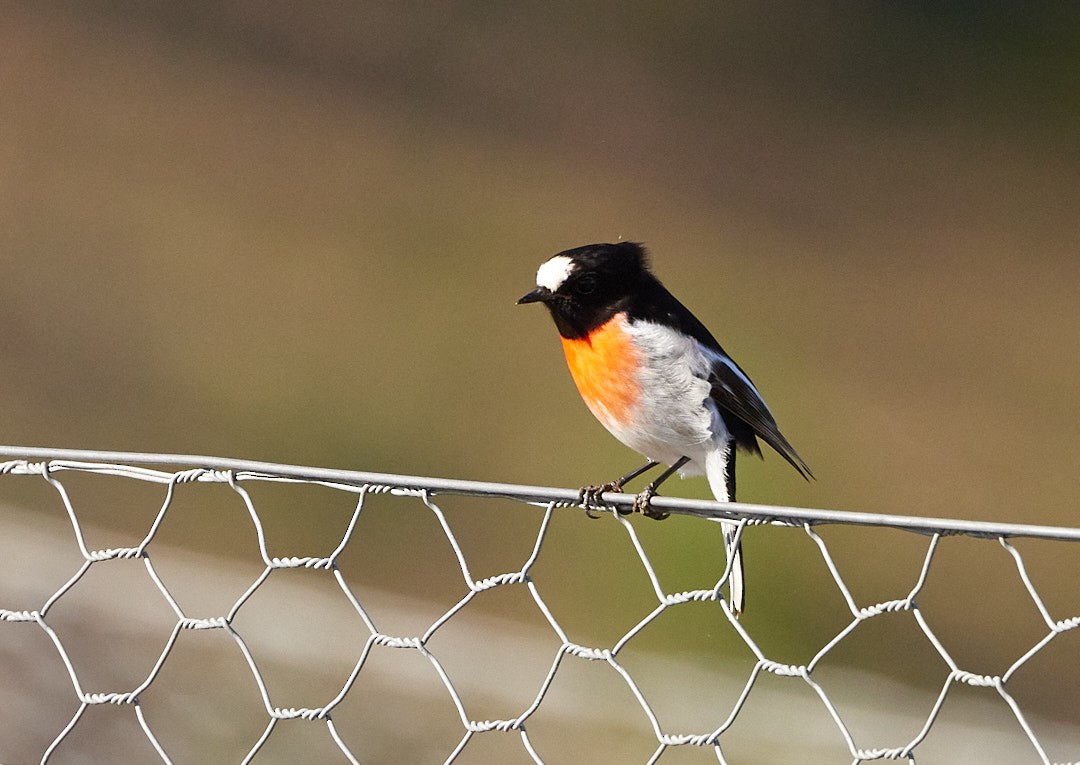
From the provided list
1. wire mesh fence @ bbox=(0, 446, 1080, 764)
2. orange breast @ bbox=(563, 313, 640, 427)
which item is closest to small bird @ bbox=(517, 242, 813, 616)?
orange breast @ bbox=(563, 313, 640, 427)

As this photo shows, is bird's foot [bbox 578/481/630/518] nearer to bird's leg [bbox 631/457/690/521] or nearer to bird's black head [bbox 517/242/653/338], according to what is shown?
bird's leg [bbox 631/457/690/521]

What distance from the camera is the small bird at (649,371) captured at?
206 cm

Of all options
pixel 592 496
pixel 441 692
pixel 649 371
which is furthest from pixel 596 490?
pixel 441 692

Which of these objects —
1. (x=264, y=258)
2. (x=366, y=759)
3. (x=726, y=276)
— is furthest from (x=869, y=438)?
(x=366, y=759)

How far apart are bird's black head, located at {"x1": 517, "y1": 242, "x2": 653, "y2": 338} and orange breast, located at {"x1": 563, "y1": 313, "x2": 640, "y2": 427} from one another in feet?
0.11

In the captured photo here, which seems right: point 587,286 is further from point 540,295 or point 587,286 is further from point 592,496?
point 592,496

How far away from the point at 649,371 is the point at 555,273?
9.6 inches

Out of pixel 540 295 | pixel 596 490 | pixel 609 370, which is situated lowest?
pixel 596 490

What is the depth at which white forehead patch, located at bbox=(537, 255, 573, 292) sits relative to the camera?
218cm

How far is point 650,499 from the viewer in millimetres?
1271

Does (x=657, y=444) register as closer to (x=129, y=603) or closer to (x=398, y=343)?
(x=129, y=603)

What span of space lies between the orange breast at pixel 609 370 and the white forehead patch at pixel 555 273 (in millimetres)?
98

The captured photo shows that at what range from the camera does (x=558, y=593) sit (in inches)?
180

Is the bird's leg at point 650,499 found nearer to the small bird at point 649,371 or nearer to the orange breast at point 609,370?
the small bird at point 649,371
